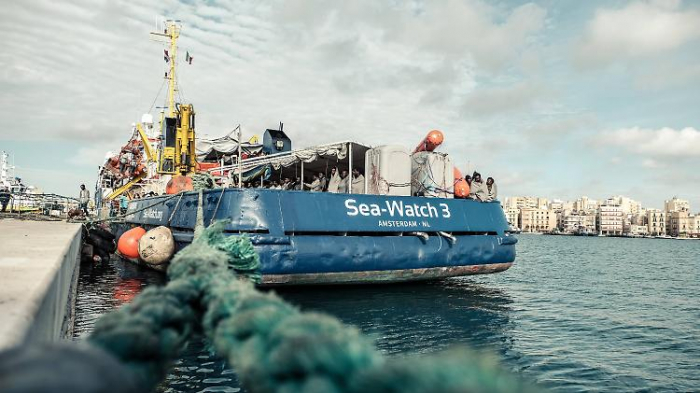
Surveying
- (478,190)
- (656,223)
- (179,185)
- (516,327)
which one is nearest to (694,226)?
(656,223)

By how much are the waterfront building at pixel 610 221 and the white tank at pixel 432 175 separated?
170 metres

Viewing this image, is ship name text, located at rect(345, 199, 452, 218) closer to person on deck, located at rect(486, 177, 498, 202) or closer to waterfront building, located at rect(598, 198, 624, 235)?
person on deck, located at rect(486, 177, 498, 202)

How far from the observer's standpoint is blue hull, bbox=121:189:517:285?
10.1 meters

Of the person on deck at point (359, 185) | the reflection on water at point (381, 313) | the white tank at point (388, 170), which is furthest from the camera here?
the person on deck at point (359, 185)

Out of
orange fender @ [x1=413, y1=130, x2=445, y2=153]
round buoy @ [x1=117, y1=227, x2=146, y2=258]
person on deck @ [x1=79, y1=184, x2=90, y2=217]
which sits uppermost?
orange fender @ [x1=413, y1=130, x2=445, y2=153]

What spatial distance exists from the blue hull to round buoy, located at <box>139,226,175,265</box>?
0.24 metres

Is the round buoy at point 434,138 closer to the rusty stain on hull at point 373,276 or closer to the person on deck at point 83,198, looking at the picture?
the rusty stain on hull at point 373,276

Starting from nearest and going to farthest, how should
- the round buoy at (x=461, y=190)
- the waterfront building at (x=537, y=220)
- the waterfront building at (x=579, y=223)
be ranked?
the round buoy at (x=461, y=190) < the waterfront building at (x=579, y=223) < the waterfront building at (x=537, y=220)

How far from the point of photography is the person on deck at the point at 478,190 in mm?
13893

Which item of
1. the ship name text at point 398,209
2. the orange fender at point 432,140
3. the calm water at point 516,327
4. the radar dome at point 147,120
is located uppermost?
the radar dome at point 147,120

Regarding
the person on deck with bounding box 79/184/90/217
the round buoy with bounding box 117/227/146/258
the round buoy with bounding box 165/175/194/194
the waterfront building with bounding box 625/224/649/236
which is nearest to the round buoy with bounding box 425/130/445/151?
the round buoy with bounding box 165/175/194/194

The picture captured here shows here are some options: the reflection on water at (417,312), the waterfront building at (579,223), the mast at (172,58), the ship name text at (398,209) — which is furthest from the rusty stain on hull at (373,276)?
the waterfront building at (579,223)

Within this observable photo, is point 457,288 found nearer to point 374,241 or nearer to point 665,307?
point 374,241

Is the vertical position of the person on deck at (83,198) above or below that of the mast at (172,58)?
below
